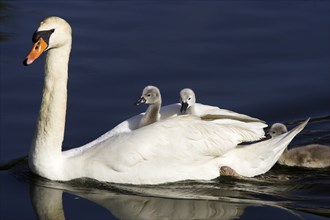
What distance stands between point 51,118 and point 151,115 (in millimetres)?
1112

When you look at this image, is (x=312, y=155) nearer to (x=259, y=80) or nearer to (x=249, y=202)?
(x=249, y=202)

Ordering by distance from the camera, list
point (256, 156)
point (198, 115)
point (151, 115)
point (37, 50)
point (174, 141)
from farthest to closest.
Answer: point (198, 115) → point (151, 115) → point (256, 156) → point (174, 141) → point (37, 50)

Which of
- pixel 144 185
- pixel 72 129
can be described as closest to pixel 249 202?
pixel 144 185

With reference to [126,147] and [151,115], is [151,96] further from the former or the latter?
[126,147]

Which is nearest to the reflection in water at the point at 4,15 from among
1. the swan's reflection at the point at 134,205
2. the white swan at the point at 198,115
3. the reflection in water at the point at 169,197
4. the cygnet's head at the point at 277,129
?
the white swan at the point at 198,115

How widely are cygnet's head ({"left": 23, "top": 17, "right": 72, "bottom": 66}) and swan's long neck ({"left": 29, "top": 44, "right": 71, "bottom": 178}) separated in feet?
0.34

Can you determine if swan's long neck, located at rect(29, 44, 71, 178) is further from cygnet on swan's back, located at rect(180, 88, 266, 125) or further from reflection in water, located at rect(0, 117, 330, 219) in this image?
cygnet on swan's back, located at rect(180, 88, 266, 125)

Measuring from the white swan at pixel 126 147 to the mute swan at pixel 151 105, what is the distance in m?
0.52

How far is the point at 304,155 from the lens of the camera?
35.9 feet

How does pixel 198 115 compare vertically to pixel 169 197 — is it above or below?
above

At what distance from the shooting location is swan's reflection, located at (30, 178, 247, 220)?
9.44 meters

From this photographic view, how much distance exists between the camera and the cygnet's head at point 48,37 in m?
9.94

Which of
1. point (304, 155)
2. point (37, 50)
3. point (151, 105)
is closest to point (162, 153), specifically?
point (151, 105)

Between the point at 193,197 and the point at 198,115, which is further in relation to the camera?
the point at 198,115
